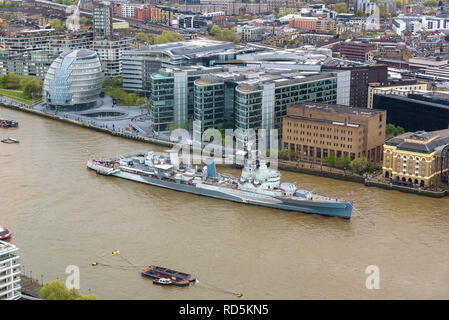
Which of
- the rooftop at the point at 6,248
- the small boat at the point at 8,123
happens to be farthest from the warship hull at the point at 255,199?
the small boat at the point at 8,123

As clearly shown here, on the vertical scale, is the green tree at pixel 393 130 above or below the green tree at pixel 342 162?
above

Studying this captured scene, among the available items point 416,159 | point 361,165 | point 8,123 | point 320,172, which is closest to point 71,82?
point 8,123

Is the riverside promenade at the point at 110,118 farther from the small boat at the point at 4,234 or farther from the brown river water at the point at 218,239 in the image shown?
the small boat at the point at 4,234

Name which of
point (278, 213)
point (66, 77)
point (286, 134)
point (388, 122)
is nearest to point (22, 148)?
point (66, 77)

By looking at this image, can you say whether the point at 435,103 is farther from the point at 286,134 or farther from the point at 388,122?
the point at 286,134

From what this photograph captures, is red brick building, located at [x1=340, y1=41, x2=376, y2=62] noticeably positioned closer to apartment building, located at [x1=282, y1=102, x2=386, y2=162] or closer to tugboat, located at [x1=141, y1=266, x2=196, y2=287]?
apartment building, located at [x1=282, y1=102, x2=386, y2=162]
